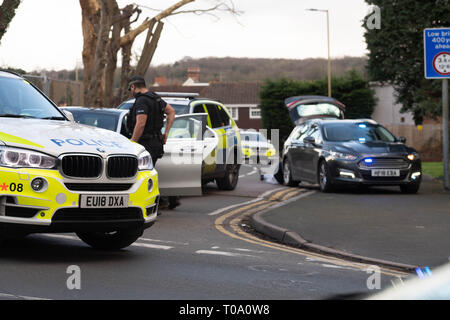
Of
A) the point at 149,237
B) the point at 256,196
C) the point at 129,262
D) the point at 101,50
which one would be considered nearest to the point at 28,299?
the point at 129,262

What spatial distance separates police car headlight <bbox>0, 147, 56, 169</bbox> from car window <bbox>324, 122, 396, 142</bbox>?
11571 mm

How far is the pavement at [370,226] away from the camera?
29.0 ft

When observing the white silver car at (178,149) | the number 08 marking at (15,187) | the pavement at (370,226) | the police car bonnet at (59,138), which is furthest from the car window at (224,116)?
the number 08 marking at (15,187)

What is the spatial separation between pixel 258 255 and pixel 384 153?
8.74m

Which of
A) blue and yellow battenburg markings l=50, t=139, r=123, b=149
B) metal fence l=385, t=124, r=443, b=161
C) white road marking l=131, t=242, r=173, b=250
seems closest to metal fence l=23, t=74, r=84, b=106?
white road marking l=131, t=242, r=173, b=250

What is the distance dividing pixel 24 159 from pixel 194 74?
128478 mm

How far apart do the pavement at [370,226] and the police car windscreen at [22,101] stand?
3560mm

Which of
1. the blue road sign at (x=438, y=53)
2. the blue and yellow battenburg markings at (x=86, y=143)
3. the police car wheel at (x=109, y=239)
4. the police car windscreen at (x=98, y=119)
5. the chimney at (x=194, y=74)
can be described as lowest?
the police car wheel at (x=109, y=239)

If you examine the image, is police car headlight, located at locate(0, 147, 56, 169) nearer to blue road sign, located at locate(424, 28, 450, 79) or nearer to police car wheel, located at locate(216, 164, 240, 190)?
police car wheel, located at locate(216, 164, 240, 190)

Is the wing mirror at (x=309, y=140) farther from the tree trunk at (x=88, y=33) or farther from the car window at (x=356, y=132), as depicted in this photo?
the tree trunk at (x=88, y=33)

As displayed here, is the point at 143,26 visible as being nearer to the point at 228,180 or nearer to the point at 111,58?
the point at 111,58

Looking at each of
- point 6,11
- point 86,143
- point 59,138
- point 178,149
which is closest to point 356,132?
point 178,149

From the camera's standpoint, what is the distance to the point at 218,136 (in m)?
16.3

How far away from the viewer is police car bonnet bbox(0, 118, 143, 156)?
7270 mm
